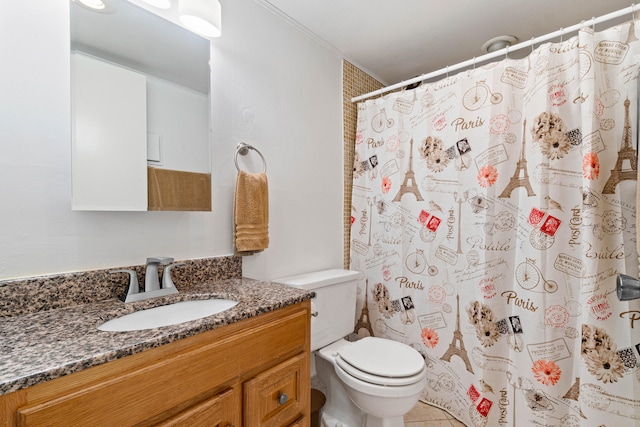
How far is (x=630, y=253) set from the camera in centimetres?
123

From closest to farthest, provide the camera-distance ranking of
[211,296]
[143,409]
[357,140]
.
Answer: [143,409] → [211,296] → [357,140]

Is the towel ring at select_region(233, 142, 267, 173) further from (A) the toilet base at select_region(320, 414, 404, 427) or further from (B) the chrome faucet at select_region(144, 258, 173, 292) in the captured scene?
(A) the toilet base at select_region(320, 414, 404, 427)

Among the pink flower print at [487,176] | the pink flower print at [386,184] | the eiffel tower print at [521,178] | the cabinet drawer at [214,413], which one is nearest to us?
the cabinet drawer at [214,413]

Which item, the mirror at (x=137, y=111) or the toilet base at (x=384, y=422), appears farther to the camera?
the toilet base at (x=384, y=422)

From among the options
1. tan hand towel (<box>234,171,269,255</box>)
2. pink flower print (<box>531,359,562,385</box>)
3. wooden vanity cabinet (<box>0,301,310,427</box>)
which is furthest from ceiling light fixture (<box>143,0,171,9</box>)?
pink flower print (<box>531,359,562,385</box>)

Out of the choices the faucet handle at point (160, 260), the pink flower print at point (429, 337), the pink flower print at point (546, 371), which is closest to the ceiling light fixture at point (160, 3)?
the faucet handle at point (160, 260)

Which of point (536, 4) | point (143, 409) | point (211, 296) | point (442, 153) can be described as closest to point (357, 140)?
point (442, 153)

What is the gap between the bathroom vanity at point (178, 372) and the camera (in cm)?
57

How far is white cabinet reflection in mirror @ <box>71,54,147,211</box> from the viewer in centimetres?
98

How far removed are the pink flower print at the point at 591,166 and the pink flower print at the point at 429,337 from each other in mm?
1122

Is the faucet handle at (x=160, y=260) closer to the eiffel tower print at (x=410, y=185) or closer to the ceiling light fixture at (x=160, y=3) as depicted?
the ceiling light fixture at (x=160, y=3)

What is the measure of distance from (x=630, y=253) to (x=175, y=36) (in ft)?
6.88

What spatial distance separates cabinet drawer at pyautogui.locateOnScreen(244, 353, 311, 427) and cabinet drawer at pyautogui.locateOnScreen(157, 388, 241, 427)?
0.13 feet

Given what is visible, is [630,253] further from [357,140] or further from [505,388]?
[357,140]
